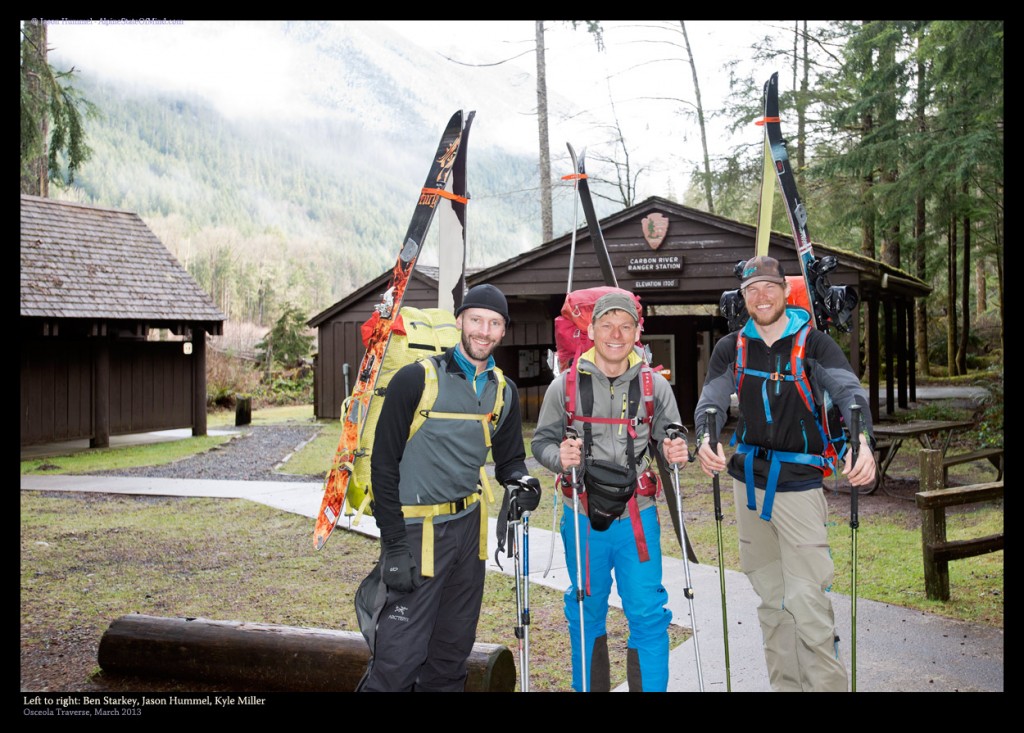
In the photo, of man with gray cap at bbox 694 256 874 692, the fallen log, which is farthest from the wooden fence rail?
the fallen log

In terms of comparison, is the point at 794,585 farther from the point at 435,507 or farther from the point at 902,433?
the point at 902,433

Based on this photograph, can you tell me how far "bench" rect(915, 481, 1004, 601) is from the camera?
229 inches

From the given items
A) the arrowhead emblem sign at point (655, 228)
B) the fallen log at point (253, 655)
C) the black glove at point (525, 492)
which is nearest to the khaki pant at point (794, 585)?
the black glove at point (525, 492)

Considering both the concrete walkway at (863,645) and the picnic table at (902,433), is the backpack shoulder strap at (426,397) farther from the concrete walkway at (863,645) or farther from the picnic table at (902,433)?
the picnic table at (902,433)

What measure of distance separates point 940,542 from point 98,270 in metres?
16.6

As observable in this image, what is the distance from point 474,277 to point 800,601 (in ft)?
48.1

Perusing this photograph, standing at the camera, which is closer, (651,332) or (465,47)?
(651,332)

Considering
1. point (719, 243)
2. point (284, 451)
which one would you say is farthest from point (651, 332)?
point (284, 451)

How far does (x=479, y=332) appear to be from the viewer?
12.3ft

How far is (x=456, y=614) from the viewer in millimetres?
3711

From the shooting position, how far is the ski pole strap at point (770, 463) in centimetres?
394

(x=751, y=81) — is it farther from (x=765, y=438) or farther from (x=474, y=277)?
(x=765, y=438)

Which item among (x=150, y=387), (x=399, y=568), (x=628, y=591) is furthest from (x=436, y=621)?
(x=150, y=387)

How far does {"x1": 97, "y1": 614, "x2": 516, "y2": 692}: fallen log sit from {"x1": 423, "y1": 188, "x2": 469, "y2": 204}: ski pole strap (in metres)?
2.71
